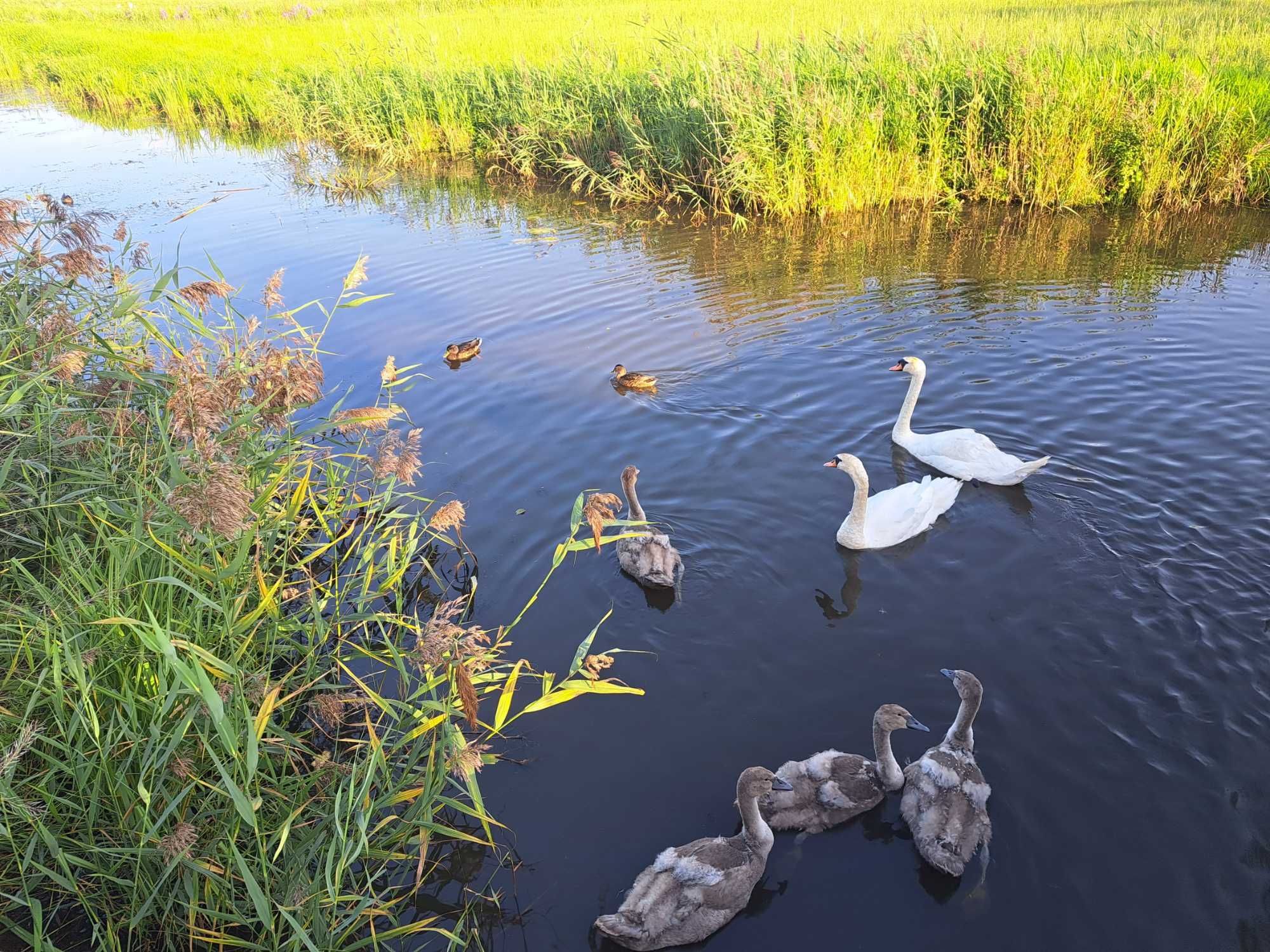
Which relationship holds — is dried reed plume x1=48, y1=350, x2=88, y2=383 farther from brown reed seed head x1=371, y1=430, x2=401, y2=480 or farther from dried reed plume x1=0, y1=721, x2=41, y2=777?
dried reed plume x1=0, y1=721, x2=41, y2=777

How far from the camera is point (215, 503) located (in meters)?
3.18

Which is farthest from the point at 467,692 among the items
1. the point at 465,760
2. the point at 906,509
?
the point at 906,509

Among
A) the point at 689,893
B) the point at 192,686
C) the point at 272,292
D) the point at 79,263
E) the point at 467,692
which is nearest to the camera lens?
the point at 192,686

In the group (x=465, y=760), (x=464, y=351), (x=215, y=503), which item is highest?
(x=215, y=503)

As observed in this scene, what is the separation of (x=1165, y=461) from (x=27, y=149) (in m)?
26.6

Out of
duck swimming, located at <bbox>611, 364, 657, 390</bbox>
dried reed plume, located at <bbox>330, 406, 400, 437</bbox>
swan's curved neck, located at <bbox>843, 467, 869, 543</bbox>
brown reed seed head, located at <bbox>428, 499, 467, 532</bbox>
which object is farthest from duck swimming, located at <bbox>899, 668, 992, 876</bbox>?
duck swimming, located at <bbox>611, 364, 657, 390</bbox>

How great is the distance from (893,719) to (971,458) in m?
3.39

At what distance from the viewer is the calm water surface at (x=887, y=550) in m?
4.29

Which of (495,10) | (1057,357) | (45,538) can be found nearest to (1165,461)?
(1057,357)

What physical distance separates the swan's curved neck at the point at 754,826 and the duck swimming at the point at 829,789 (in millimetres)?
158

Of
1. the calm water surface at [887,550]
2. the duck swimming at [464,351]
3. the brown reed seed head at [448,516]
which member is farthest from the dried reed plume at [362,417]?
the duck swimming at [464,351]

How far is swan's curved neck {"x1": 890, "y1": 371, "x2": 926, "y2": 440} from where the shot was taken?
26.8ft

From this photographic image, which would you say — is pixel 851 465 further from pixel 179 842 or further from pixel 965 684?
pixel 179 842

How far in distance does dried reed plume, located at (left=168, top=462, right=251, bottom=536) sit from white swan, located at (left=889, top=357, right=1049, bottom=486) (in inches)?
231
